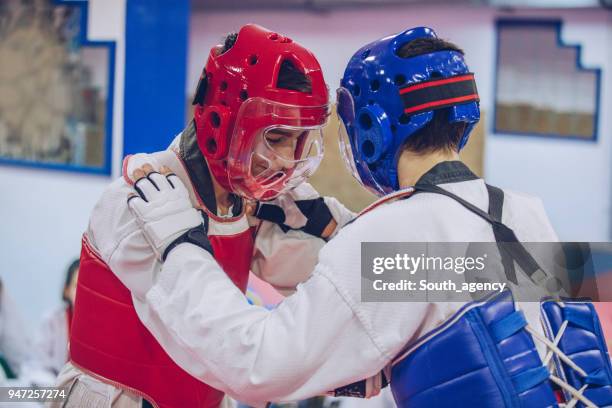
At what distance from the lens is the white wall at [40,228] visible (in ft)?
11.6

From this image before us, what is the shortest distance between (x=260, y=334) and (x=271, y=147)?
556 mm

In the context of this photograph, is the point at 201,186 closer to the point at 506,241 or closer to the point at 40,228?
the point at 506,241

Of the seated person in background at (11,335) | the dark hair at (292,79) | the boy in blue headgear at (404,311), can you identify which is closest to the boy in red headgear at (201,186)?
the dark hair at (292,79)

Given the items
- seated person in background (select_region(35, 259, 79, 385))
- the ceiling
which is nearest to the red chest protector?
seated person in background (select_region(35, 259, 79, 385))

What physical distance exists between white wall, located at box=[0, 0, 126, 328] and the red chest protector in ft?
4.87

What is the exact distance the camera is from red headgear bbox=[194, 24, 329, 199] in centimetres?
184

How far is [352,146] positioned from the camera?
1.83 m

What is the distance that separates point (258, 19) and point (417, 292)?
6199mm

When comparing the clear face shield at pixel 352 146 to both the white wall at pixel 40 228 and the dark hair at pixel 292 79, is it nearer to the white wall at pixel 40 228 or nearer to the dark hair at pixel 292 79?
the dark hair at pixel 292 79

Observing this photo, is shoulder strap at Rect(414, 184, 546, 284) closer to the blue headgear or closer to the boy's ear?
the blue headgear

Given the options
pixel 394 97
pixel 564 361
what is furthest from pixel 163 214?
pixel 564 361

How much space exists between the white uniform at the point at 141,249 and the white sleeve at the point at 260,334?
6 centimetres

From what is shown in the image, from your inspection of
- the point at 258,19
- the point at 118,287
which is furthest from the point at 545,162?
the point at 118,287

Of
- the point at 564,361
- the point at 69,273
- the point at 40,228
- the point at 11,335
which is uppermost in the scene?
the point at 564,361
